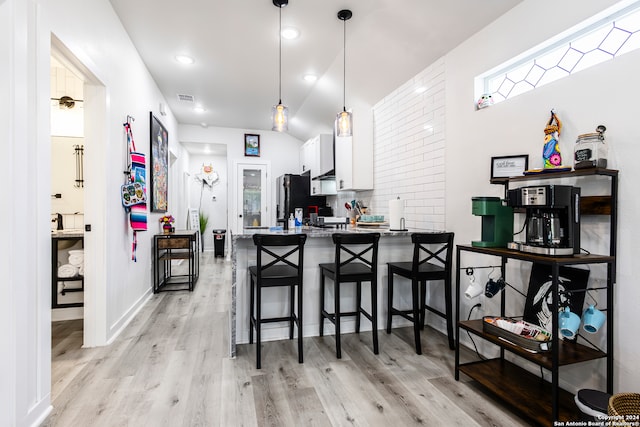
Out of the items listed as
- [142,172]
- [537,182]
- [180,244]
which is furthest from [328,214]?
[537,182]

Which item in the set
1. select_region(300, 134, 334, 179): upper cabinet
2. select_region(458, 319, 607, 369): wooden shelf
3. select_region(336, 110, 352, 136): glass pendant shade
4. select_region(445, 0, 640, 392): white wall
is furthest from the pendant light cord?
select_region(458, 319, 607, 369): wooden shelf

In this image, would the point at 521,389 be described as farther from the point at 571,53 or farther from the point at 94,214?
the point at 94,214

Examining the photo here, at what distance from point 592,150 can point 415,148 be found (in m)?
1.87

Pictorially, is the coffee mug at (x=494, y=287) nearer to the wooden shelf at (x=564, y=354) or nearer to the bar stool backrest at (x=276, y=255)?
the wooden shelf at (x=564, y=354)

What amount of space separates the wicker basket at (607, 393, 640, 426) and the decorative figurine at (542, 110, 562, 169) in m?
1.17

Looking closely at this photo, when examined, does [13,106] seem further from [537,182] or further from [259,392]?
[537,182]

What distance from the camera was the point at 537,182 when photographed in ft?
7.20

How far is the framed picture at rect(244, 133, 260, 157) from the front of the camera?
7.19m

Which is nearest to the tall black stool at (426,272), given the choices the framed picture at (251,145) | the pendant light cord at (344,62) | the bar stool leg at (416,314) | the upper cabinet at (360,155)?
the bar stool leg at (416,314)

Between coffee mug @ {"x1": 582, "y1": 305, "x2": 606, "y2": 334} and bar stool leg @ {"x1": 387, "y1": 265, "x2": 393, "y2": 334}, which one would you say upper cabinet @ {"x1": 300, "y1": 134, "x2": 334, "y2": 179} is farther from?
coffee mug @ {"x1": 582, "y1": 305, "x2": 606, "y2": 334}

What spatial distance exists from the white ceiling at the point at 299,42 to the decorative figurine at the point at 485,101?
0.53 meters

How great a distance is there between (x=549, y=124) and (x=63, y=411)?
10.7ft

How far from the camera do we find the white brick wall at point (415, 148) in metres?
3.10

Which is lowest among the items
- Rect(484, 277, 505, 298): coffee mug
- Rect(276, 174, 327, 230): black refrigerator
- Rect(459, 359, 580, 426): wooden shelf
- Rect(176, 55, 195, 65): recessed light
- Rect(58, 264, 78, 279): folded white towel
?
Rect(459, 359, 580, 426): wooden shelf
